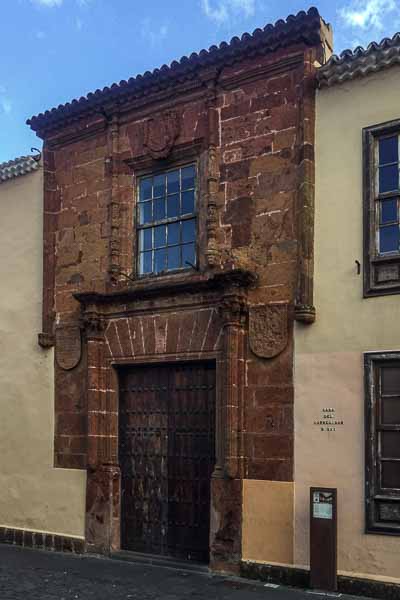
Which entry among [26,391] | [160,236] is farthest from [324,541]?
[26,391]

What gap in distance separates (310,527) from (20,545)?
186 inches

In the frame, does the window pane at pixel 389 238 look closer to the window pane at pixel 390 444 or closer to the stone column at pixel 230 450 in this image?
the stone column at pixel 230 450

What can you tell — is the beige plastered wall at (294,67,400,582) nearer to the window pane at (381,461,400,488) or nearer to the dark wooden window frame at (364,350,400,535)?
→ the dark wooden window frame at (364,350,400,535)

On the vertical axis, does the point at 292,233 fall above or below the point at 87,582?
above

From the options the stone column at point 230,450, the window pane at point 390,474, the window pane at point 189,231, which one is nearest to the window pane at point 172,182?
the window pane at point 189,231

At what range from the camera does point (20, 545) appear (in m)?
10.6

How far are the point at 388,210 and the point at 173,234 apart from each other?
2933mm

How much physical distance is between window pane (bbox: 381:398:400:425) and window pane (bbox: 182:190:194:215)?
11.6 ft

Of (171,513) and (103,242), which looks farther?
(103,242)

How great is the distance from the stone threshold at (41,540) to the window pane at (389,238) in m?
5.48

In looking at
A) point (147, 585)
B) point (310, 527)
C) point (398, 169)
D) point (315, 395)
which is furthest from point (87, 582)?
point (398, 169)

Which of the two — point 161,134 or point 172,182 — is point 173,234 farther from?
point 161,134

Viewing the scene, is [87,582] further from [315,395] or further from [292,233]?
[292,233]

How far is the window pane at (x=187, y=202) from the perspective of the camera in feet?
31.6
